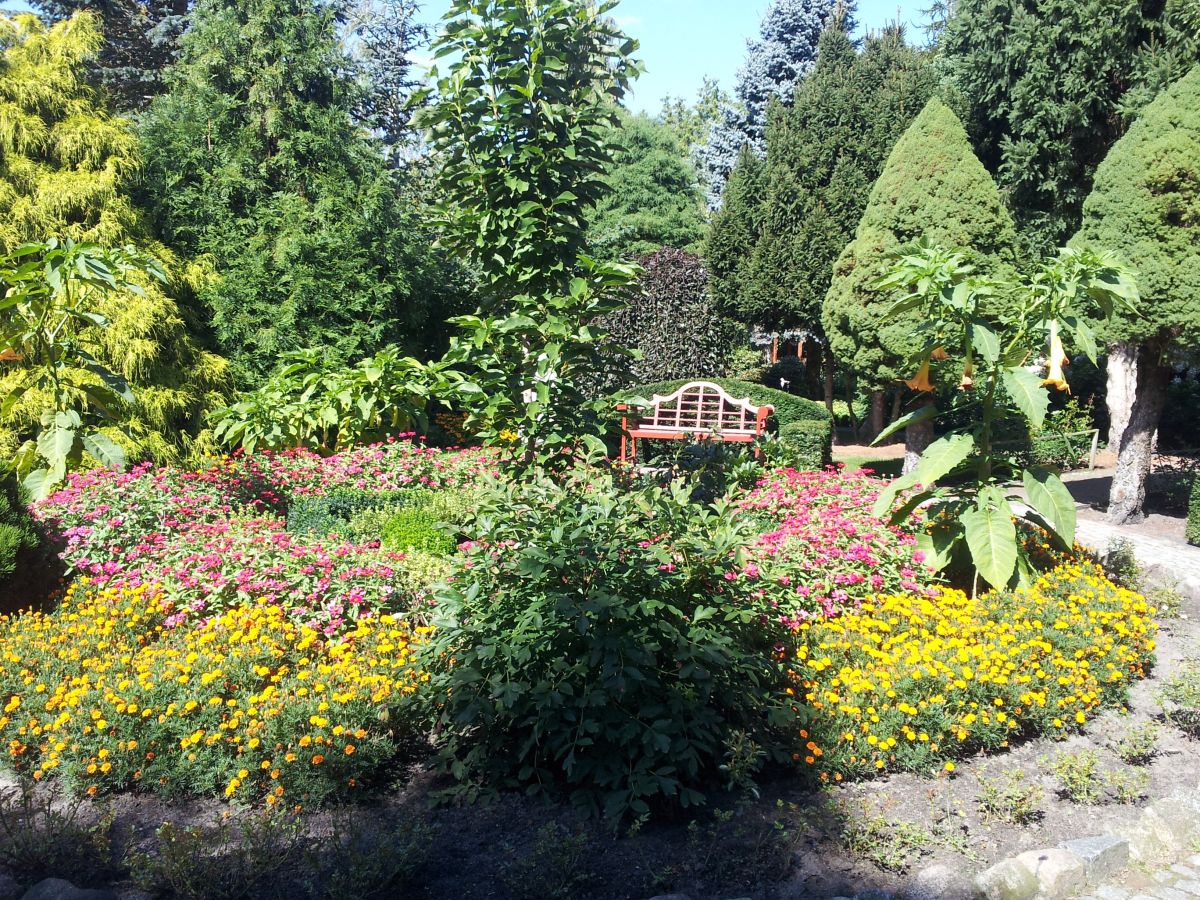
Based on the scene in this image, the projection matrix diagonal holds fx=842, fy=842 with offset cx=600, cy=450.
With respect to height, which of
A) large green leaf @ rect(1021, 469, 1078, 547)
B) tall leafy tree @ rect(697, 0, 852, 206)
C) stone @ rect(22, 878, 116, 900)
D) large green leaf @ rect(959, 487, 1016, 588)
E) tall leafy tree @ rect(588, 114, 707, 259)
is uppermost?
tall leafy tree @ rect(697, 0, 852, 206)

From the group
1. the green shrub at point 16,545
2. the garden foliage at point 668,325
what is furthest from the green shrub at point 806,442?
the green shrub at point 16,545

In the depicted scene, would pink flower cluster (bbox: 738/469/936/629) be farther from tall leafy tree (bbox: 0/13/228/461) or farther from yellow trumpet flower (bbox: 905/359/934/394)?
tall leafy tree (bbox: 0/13/228/461)

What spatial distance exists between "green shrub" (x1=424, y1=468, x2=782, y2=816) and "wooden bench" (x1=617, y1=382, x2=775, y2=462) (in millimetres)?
4779

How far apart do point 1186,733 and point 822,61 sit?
11.6 m

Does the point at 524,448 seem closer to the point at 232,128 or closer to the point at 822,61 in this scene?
the point at 232,128

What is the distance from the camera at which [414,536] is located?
18.4 ft

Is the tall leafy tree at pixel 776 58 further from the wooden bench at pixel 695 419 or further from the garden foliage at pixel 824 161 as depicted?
the wooden bench at pixel 695 419

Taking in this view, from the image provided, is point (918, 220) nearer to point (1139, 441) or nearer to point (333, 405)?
point (1139, 441)

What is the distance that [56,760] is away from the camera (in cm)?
312

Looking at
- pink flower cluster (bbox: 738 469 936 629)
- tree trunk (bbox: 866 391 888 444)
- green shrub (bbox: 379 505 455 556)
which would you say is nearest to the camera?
pink flower cluster (bbox: 738 469 936 629)

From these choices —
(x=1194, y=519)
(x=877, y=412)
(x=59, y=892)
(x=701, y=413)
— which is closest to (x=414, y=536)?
(x=59, y=892)

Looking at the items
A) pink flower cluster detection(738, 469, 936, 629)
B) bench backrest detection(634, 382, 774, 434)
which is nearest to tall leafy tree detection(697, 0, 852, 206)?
bench backrest detection(634, 382, 774, 434)

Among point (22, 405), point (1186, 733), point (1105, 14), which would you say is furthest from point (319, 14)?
point (1186, 733)

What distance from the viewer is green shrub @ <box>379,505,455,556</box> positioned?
5.55 m
